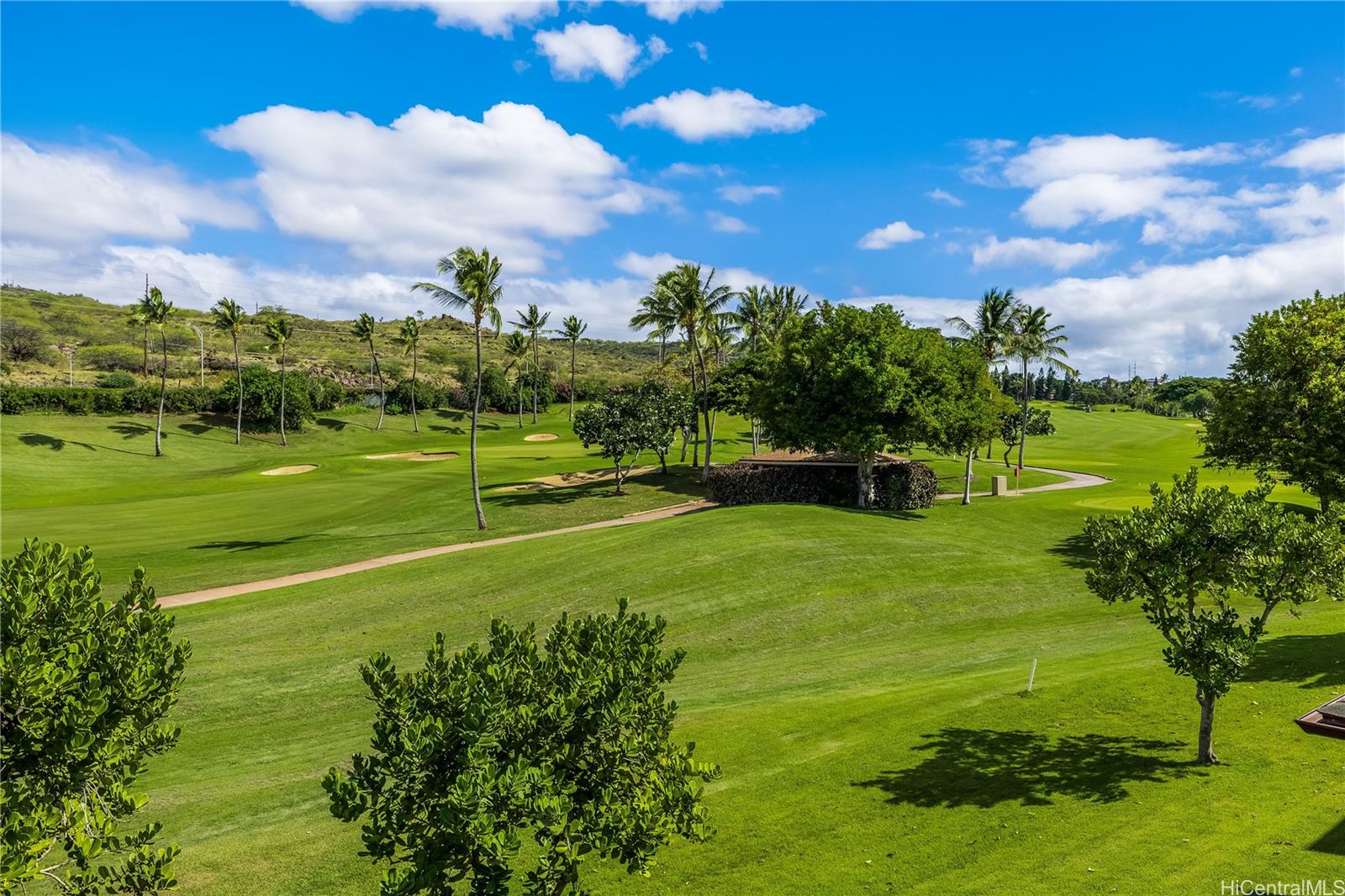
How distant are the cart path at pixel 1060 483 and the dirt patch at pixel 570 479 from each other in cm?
2455

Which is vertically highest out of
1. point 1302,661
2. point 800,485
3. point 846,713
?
point 800,485

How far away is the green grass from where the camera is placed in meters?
11.1

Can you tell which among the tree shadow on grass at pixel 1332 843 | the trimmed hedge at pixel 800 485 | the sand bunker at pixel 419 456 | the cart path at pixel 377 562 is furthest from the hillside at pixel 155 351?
the tree shadow on grass at pixel 1332 843

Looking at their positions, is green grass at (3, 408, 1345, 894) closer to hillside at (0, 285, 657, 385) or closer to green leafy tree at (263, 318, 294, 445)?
green leafy tree at (263, 318, 294, 445)

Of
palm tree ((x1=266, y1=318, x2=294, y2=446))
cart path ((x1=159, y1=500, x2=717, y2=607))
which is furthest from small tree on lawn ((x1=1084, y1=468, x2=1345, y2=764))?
palm tree ((x1=266, y1=318, x2=294, y2=446))

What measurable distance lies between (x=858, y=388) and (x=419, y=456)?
5230 cm

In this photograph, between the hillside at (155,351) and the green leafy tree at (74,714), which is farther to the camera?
the hillside at (155,351)

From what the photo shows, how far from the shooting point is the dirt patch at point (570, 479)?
5709 centimetres

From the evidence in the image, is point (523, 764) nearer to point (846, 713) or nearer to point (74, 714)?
point (74, 714)

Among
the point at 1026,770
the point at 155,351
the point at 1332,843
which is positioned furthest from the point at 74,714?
the point at 155,351

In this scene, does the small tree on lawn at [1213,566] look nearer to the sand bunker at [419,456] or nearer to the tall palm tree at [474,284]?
the tall palm tree at [474,284]

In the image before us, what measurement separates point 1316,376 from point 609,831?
34.1 m

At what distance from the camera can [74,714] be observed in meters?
6.74

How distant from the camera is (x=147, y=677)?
295 inches
